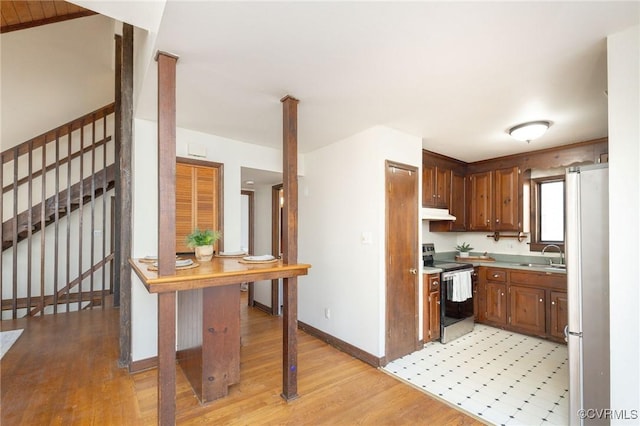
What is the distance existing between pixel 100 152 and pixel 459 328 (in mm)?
6347

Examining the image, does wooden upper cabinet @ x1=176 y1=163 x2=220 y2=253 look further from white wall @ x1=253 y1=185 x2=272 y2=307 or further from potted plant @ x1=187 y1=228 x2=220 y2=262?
white wall @ x1=253 y1=185 x2=272 y2=307

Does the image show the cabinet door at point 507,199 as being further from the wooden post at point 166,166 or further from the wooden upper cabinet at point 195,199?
the wooden post at point 166,166

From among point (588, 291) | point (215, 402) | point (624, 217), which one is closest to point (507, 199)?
point (588, 291)

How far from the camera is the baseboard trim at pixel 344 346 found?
9.97ft

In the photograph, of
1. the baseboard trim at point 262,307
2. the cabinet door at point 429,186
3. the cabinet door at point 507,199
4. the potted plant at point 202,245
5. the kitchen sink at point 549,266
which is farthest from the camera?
the baseboard trim at point 262,307

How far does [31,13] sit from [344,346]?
583 centimetres

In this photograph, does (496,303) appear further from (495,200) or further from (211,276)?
(211,276)

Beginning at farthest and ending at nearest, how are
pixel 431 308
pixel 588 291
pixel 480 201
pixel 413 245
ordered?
pixel 480 201, pixel 431 308, pixel 413 245, pixel 588 291

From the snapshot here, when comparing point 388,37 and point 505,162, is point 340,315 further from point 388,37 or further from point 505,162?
point 505,162

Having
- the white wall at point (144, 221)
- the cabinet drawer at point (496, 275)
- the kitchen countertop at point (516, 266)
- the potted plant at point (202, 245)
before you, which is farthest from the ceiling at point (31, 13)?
the cabinet drawer at point (496, 275)

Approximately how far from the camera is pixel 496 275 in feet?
13.8

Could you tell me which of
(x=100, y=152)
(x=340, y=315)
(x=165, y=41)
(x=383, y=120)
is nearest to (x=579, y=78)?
(x=383, y=120)

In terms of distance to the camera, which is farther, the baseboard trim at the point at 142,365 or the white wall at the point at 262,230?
the white wall at the point at 262,230

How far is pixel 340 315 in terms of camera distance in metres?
3.52
